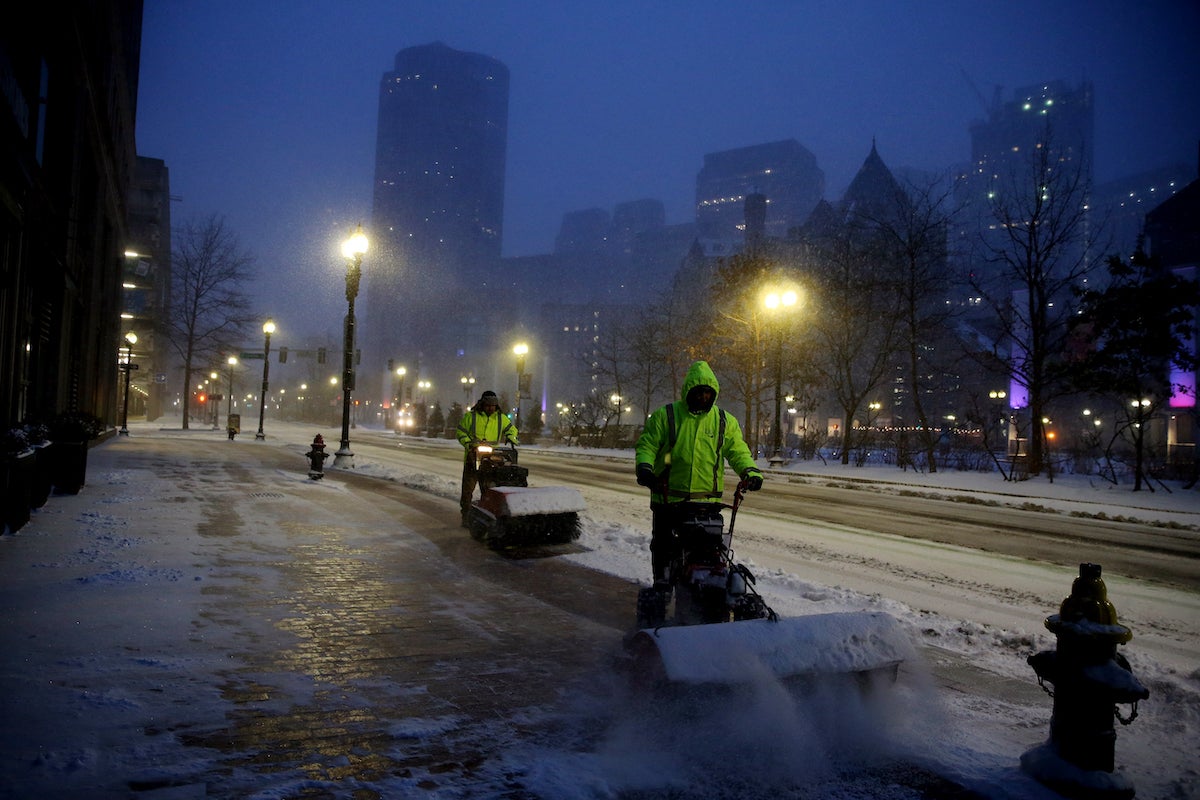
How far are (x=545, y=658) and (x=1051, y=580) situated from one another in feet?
22.6

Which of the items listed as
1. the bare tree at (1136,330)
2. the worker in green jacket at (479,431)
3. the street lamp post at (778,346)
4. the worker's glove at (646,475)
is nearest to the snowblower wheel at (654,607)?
the worker's glove at (646,475)

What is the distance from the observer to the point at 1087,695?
336 centimetres

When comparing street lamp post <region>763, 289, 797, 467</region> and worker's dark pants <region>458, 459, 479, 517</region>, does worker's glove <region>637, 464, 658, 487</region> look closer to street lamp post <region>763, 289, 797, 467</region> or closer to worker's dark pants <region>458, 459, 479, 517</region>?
worker's dark pants <region>458, 459, 479, 517</region>

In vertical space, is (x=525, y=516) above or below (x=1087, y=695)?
below

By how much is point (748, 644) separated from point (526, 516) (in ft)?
18.9

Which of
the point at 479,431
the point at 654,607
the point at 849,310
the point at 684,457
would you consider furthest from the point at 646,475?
the point at 849,310

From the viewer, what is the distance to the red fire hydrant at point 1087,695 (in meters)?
3.29

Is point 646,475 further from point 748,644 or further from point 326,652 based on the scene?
point 326,652

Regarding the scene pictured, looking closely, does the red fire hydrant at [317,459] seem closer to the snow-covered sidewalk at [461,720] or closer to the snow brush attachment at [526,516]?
the snow brush attachment at [526,516]

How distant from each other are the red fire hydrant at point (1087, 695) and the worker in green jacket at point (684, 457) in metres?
1.88

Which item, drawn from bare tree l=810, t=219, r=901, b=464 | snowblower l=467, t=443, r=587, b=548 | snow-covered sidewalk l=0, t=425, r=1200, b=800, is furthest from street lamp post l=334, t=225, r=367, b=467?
bare tree l=810, t=219, r=901, b=464

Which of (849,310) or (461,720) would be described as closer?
(461,720)

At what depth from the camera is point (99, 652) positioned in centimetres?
473

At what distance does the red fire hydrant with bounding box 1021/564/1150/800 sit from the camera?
3.29 meters
